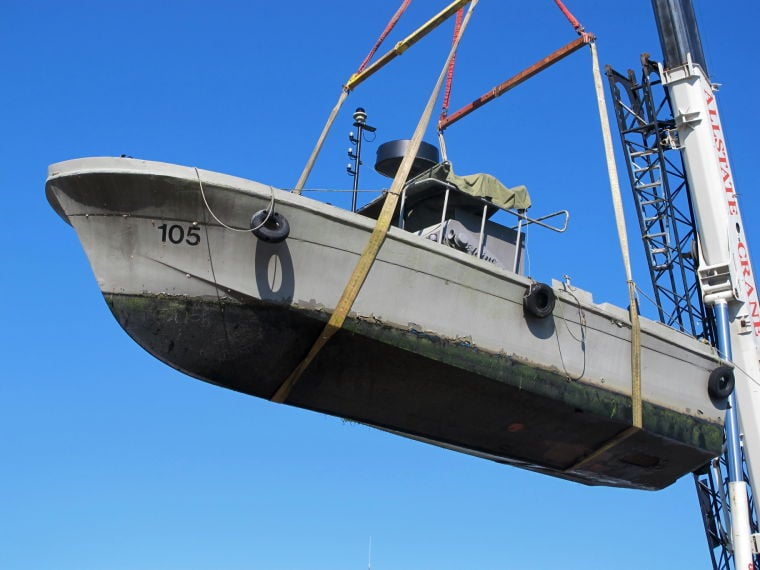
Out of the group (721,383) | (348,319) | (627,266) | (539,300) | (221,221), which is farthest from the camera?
(721,383)

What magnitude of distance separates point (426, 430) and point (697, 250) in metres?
6.76

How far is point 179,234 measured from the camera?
8.70 metres

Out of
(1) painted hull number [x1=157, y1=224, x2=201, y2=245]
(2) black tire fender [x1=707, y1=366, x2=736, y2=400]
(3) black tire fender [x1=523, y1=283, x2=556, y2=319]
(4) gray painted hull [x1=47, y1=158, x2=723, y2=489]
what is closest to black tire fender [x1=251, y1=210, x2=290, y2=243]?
(4) gray painted hull [x1=47, y1=158, x2=723, y2=489]

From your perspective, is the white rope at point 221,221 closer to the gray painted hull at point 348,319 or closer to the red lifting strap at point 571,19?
the gray painted hull at point 348,319

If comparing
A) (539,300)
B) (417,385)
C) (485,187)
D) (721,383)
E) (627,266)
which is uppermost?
(485,187)

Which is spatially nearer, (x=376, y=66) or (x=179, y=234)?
(x=179, y=234)

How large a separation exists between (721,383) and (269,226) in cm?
693

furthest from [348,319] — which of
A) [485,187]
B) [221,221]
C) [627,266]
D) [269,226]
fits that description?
[627,266]

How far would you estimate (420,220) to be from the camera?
11.8 metres

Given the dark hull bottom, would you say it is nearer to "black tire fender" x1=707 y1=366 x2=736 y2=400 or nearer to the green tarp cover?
"black tire fender" x1=707 y1=366 x2=736 y2=400

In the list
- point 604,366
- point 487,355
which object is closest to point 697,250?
point 604,366

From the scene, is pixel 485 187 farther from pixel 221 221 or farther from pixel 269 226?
pixel 221 221

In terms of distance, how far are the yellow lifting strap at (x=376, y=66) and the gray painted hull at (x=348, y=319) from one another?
93.4 inches

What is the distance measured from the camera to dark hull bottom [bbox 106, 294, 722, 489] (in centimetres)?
891
